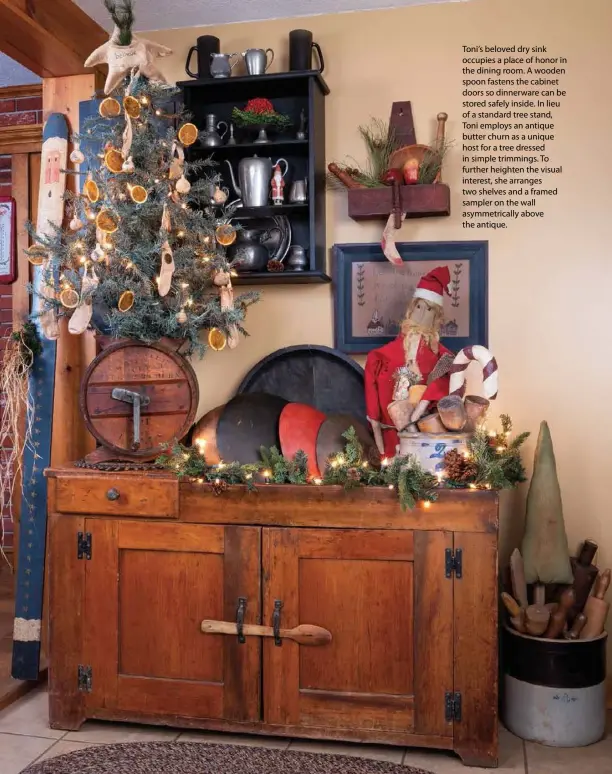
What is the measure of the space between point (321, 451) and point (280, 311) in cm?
79

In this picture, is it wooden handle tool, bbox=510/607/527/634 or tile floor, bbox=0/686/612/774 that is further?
wooden handle tool, bbox=510/607/527/634

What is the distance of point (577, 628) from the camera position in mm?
2785

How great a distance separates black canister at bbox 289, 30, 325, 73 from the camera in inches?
121

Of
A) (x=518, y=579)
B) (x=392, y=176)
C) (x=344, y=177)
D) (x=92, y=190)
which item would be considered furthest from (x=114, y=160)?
(x=518, y=579)

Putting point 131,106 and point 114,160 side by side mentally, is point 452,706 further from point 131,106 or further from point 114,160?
point 131,106

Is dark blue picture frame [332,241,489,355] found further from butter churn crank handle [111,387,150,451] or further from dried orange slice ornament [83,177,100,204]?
dried orange slice ornament [83,177,100,204]

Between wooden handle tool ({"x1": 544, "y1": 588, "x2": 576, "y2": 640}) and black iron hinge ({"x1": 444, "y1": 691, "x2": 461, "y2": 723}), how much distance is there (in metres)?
0.43

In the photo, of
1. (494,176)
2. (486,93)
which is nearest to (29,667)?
(494,176)

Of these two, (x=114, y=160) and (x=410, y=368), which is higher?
(x=114, y=160)

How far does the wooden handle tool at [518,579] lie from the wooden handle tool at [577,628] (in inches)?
6.6

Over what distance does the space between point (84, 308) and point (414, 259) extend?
1234 millimetres

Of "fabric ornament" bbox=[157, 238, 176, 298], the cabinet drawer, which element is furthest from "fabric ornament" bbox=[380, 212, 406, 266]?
the cabinet drawer

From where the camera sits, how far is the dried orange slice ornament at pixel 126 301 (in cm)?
270

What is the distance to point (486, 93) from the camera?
10.2 ft
